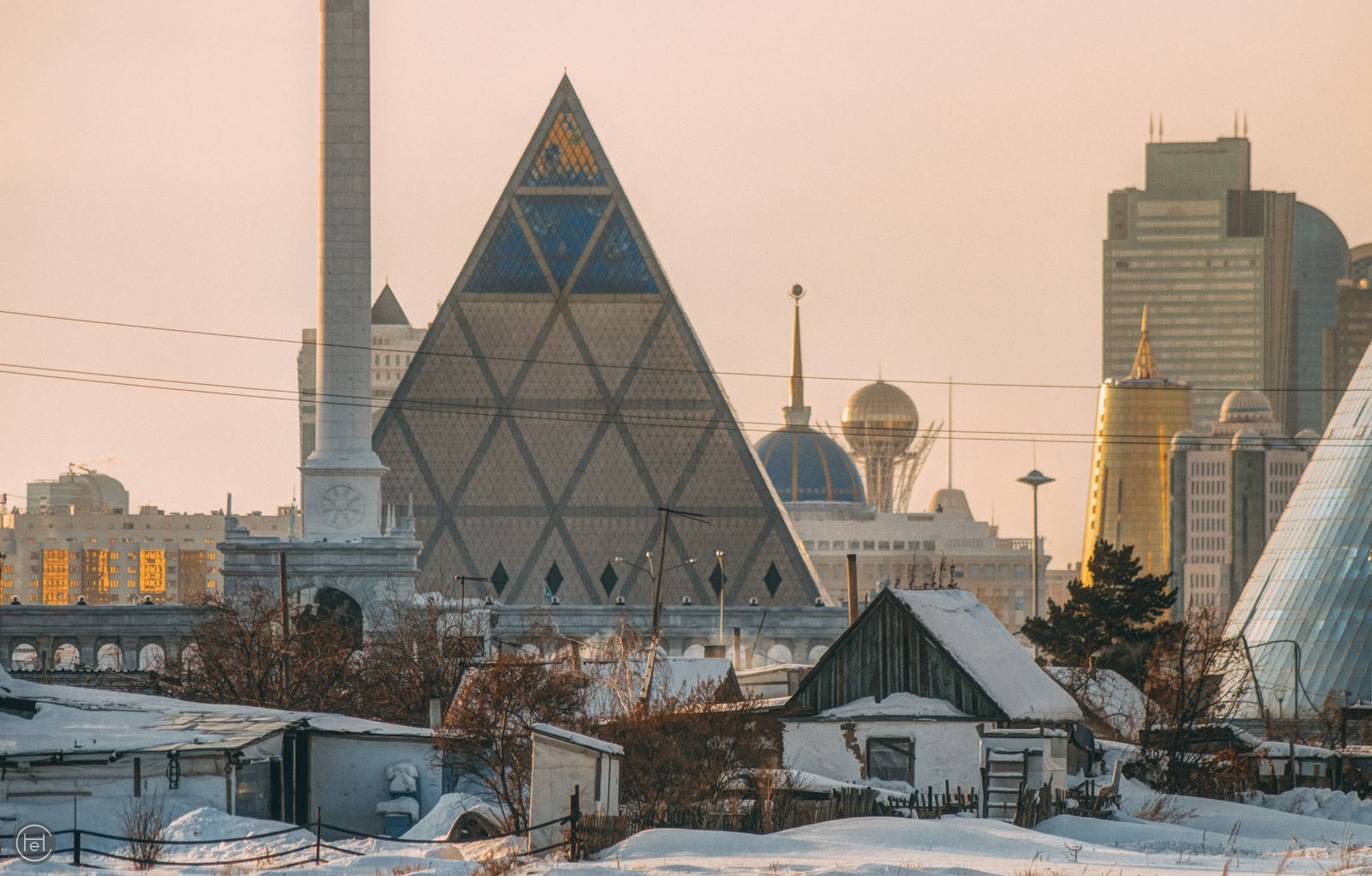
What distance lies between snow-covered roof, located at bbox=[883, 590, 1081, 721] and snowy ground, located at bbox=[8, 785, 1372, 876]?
251 inches

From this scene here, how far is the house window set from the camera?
123 feet

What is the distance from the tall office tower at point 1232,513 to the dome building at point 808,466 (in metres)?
26.1

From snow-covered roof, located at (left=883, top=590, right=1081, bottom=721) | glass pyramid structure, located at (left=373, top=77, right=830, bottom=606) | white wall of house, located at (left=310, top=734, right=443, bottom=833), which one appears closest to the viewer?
white wall of house, located at (left=310, top=734, right=443, bottom=833)

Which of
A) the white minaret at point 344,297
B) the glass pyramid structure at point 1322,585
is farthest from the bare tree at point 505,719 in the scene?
the white minaret at point 344,297

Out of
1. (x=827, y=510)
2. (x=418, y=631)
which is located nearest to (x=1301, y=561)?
(x=418, y=631)

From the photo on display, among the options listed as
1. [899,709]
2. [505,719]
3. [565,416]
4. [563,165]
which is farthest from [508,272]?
[505,719]

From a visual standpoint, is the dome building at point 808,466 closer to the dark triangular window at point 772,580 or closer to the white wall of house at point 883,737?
the dark triangular window at point 772,580

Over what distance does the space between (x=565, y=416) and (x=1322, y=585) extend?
32334 mm

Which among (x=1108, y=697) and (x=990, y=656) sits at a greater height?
(x=990, y=656)

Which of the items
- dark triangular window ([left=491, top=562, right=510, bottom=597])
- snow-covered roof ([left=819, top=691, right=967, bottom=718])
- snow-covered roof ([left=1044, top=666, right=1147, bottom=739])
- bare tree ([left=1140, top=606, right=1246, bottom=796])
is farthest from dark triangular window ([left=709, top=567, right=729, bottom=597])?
snow-covered roof ([left=819, top=691, right=967, bottom=718])

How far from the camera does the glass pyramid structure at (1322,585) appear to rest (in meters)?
67.4

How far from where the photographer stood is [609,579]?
8994 centimetres

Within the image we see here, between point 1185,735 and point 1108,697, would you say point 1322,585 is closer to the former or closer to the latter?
point 1108,697

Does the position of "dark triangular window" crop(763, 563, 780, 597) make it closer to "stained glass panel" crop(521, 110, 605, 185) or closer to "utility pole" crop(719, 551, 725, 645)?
"utility pole" crop(719, 551, 725, 645)
